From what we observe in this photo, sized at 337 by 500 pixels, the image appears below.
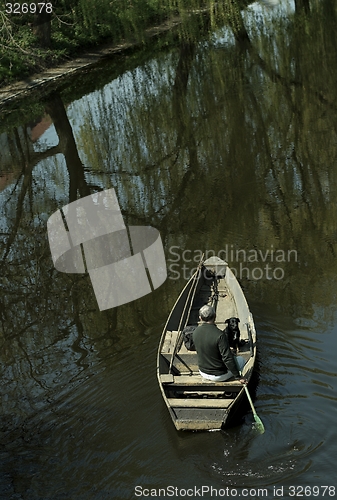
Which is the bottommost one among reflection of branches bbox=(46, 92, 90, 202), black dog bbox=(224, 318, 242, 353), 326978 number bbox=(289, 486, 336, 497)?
326978 number bbox=(289, 486, 336, 497)

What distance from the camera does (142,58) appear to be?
32.6 meters

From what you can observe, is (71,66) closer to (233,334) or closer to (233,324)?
(233,324)

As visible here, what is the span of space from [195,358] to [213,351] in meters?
0.96

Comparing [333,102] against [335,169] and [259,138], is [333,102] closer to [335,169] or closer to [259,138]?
[259,138]

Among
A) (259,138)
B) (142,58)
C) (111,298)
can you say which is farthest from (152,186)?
(142,58)

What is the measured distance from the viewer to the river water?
829 centimetres

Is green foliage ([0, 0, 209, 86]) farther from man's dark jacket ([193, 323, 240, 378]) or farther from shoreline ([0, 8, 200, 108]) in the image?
man's dark jacket ([193, 323, 240, 378])

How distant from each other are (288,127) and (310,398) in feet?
41.0

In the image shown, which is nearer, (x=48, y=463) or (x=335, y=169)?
(x=48, y=463)

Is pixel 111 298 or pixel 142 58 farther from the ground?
pixel 142 58

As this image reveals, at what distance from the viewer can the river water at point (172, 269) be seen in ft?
27.2

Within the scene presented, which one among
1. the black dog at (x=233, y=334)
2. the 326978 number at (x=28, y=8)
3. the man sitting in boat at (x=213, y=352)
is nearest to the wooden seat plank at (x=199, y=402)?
the man sitting in boat at (x=213, y=352)

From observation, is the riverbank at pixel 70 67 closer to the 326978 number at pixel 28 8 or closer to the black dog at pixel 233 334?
the 326978 number at pixel 28 8

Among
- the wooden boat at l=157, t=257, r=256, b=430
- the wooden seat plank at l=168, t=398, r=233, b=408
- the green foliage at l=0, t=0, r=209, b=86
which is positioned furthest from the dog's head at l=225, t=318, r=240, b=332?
the green foliage at l=0, t=0, r=209, b=86
